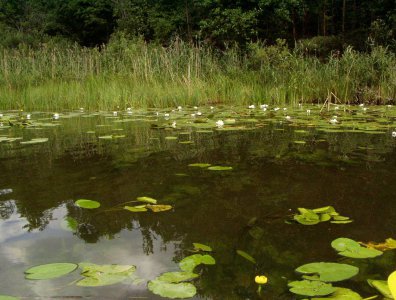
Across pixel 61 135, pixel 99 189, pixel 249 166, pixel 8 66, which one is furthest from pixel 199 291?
pixel 8 66

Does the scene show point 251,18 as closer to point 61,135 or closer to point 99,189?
point 61,135

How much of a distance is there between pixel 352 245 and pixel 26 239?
988 millimetres

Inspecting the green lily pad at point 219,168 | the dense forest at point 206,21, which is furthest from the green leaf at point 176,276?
the dense forest at point 206,21

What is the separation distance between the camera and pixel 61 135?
3.28m

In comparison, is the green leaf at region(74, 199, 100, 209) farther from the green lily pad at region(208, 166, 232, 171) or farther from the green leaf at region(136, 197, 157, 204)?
the green lily pad at region(208, 166, 232, 171)

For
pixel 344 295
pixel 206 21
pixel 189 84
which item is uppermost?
pixel 206 21

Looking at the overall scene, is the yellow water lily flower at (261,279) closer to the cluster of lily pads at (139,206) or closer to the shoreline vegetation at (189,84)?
the cluster of lily pads at (139,206)

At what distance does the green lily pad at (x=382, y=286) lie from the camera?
799 mm

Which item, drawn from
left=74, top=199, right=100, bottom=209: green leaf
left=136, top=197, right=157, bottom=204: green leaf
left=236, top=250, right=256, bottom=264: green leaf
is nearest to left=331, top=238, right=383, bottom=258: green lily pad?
left=236, top=250, right=256, bottom=264: green leaf

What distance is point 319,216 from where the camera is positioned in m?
1.27

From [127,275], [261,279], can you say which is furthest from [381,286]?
[127,275]

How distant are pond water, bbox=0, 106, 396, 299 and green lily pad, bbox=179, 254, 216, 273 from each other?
17mm

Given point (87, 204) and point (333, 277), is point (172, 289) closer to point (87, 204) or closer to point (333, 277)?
point (333, 277)

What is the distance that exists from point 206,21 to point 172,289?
18.4 m
